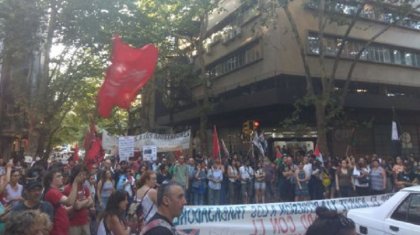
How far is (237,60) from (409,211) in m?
23.4

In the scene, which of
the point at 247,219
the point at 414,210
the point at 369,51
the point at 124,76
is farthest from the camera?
the point at 369,51

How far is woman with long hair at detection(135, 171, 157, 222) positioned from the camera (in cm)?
566

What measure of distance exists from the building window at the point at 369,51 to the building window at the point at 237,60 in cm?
321

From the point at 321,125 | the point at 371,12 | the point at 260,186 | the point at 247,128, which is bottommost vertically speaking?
the point at 260,186

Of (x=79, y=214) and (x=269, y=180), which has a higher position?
(x=79, y=214)

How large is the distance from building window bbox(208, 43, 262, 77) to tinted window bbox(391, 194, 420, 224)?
1956 cm

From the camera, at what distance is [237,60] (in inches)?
1116

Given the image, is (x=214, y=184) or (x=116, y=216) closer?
(x=116, y=216)

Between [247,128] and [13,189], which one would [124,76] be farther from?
[247,128]

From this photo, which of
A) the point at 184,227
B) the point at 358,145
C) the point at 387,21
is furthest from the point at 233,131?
the point at 184,227

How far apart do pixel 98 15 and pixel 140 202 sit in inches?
570

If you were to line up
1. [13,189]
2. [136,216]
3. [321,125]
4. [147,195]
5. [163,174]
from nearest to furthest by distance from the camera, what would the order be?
1. [147,195]
2. [136,216]
3. [13,189]
4. [163,174]
5. [321,125]

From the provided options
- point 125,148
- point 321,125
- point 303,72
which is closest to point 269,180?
point 321,125

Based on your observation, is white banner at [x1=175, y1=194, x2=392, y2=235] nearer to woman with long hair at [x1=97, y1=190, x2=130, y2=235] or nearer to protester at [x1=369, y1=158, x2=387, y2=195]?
woman with long hair at [x1=97, y1=190, x2=130, y2=235]
